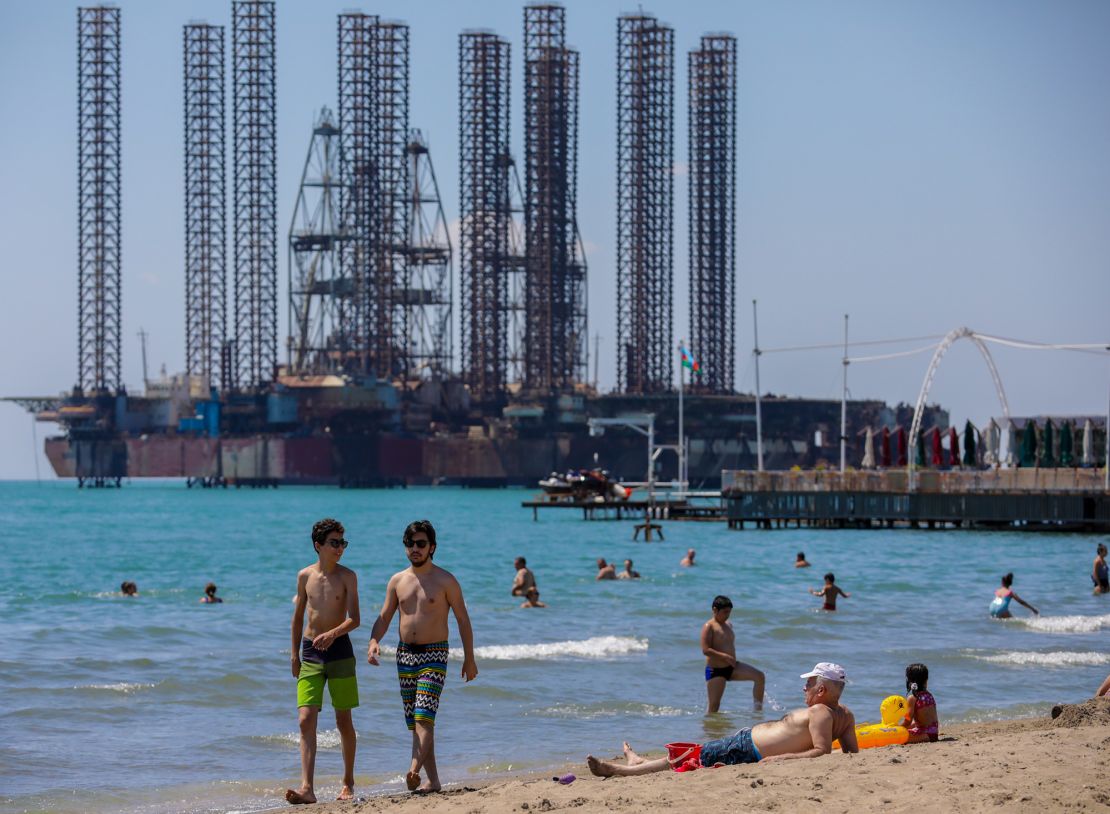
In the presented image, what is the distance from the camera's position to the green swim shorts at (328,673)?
39.3ft

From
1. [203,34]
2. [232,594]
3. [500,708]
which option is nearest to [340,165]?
[203,34]

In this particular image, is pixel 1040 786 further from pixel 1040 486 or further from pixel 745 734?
pixel 1040 486

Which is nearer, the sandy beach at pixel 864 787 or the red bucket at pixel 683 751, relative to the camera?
the sandy beach at pixel 864 787

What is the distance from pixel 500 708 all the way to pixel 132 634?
1111cm

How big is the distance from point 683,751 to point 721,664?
547 cm

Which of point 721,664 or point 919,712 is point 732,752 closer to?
point 919,712

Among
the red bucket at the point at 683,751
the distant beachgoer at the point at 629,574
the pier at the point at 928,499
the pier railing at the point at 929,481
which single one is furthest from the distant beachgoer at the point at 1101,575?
the pier railing at the point at 929,481

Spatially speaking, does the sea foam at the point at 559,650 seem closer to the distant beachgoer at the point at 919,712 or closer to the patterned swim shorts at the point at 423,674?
the distant beachgoer at the point at 919,712

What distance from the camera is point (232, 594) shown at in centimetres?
4062

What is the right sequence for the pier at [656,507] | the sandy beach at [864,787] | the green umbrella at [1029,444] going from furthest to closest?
1. the pier at [656,507]
2. the green umbrella at [1029,444]
3. the sandy beach at [864,787]

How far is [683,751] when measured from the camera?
1296 centimetres

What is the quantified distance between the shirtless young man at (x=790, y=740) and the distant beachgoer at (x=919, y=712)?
4.55 ft

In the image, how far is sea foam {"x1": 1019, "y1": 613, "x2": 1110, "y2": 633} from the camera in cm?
2777

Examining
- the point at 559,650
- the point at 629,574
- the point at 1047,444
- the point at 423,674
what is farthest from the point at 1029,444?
the point at 423,674
